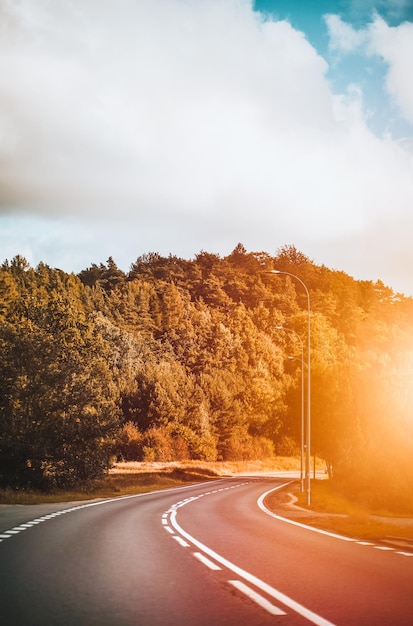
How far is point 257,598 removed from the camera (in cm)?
821

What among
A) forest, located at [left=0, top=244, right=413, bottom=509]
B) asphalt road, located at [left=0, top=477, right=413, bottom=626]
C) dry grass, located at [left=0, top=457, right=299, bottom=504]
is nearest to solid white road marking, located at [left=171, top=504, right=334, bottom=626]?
asphalt road, located at [left=0, top=477, right=413, bottom=626]

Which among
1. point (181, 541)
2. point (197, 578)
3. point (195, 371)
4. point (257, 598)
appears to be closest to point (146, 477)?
point (181, 541)

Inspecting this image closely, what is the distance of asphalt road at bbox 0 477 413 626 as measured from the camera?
725 cm

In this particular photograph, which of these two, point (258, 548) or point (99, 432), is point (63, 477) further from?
point (258, 548)

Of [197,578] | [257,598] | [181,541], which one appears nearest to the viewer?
[257,598]

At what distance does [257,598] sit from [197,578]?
1.68m

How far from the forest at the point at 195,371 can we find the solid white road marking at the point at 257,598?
18345 mm

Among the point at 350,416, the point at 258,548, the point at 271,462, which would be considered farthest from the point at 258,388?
the point at 258,548

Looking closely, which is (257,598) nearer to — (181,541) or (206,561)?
(206,561)

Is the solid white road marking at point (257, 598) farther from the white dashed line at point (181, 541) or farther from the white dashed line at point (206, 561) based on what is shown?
the white dashed line at point (181, 541)

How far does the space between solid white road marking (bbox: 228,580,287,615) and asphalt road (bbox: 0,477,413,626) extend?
1 centimetres

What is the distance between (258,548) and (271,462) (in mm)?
99058

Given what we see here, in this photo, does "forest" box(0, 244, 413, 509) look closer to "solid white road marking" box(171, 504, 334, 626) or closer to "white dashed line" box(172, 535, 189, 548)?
"white dashed line" box(172, 535, 189, 548)

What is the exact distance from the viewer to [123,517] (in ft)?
73.3
